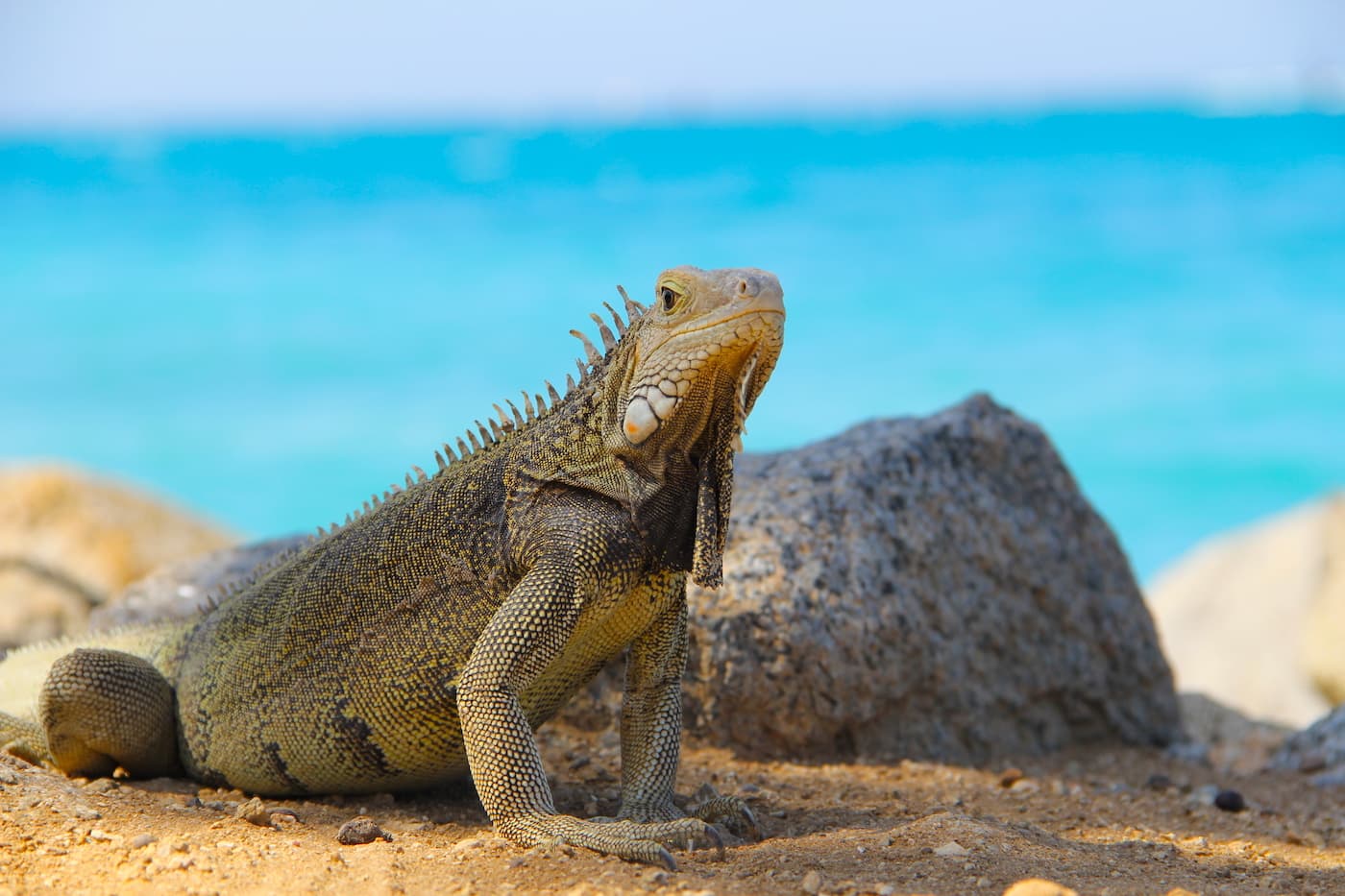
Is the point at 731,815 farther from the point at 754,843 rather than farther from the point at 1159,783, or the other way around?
the point at 1159,783

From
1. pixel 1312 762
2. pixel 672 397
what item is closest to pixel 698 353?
pixel 672 397

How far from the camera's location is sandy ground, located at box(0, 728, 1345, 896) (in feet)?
14.7

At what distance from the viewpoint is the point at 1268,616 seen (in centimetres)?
1405

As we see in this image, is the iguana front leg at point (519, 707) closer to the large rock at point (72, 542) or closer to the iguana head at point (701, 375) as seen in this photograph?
the iguana head at point (701, 375)

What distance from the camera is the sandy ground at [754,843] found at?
4.48 meters

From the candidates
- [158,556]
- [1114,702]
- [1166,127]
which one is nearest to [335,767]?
[1114,702]

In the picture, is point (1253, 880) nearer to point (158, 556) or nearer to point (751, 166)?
point (158, 556)

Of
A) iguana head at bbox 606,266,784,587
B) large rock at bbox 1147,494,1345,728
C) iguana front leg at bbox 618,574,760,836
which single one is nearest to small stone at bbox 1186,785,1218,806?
iguana front leg at bbox 618,574,760,836

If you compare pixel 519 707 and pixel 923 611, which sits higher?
pixel 923 611

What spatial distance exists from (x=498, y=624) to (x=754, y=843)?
4.45 feet

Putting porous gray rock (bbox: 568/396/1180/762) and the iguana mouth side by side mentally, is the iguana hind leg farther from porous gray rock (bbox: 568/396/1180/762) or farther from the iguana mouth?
the iguana mouth

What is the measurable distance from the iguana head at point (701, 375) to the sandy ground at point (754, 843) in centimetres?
113

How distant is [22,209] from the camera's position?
5597 centimetres

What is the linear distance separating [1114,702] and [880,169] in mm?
56415
